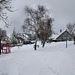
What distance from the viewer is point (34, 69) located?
241 inches

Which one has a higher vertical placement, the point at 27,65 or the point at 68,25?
the point at 68,25

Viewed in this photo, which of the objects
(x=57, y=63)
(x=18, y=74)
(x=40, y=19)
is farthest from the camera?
(x=40, y=19)

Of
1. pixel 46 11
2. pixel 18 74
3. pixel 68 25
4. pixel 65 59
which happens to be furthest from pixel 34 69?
Answer: pixel 68 25

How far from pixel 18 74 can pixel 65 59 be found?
3586 mm

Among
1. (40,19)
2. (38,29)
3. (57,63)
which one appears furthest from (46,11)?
(57,63)

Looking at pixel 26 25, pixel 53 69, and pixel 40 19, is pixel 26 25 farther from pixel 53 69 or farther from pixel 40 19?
pixel 53 69

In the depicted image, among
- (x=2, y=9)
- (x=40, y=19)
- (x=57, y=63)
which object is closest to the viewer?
(x=57, y=63)

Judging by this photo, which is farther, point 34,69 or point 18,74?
point 34,69

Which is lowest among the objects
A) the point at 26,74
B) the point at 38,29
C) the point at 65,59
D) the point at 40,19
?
the point at 26,74

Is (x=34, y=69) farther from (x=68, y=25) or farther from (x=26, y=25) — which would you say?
(x=68, y=25)

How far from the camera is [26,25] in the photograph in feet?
55.6

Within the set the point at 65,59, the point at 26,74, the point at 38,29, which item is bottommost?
the point at 26,74

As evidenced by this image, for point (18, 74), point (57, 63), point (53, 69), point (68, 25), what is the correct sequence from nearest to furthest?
point (18, 74)
point (53, 69)
point (57, 63)
point (68, 25)

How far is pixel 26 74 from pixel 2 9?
4.85 meters
